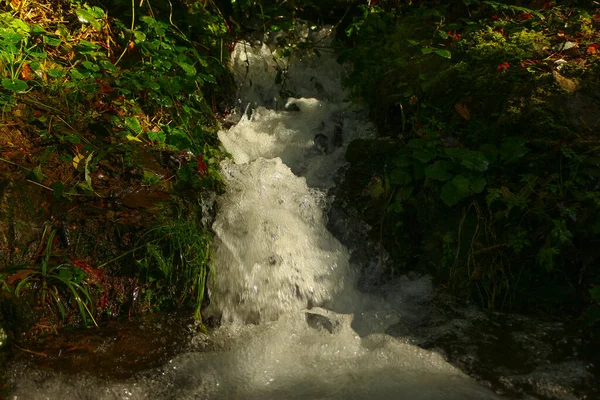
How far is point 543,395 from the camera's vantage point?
7.68 feet

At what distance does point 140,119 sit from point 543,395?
3304 millimetres

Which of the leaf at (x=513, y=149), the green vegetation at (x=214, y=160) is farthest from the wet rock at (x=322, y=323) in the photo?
the leaf at (x=513, y=149)

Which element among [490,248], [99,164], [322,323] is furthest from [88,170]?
[490,248]

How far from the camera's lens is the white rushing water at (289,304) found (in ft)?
8.18

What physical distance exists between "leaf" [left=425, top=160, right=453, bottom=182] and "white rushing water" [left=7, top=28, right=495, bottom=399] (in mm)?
731

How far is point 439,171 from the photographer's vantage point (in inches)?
125

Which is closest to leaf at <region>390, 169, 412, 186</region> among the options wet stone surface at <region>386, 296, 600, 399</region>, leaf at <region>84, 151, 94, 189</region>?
wet stone surface at <region>386, 296, 600, 399</region>

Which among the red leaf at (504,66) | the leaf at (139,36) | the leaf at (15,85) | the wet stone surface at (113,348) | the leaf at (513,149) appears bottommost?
the wet stone surface at (113,348)

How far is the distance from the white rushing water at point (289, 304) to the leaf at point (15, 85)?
1557 millimetres

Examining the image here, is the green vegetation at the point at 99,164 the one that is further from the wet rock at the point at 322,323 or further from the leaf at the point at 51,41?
the wet rock at the point at 322,323

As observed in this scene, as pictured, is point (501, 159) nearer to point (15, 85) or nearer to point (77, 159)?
point (77, 159)

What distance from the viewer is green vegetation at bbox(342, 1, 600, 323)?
2934 mm

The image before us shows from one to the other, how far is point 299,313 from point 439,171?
1334 mm

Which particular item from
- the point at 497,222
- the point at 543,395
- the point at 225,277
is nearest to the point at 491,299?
the point at 497,222
